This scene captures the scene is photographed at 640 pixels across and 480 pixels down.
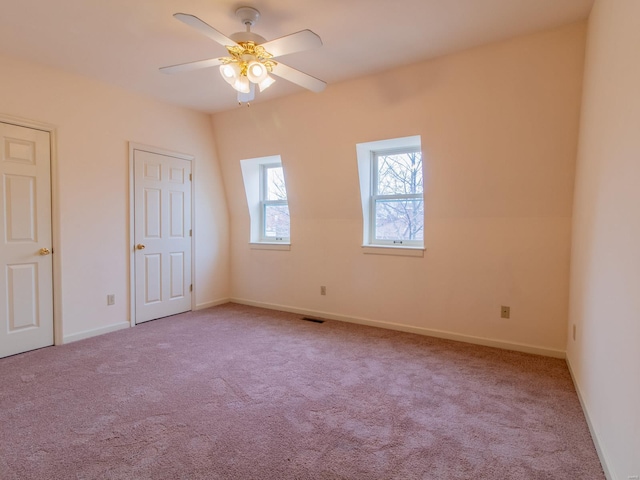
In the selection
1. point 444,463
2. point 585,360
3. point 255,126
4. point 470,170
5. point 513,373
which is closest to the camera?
point 444,463

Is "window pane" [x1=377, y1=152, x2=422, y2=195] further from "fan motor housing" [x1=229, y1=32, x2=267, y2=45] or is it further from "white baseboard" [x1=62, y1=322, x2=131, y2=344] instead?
"white baseboard" [x1=62, y1=322, x2=131, y2=344]

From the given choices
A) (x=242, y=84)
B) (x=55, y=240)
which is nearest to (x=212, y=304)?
(x=55, y=240)

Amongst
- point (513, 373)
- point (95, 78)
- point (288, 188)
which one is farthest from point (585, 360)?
point (95, 78)

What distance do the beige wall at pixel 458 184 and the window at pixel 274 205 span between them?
0.44 m

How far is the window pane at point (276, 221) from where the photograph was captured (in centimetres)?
495

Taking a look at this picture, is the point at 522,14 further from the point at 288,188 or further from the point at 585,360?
the point at 288,188

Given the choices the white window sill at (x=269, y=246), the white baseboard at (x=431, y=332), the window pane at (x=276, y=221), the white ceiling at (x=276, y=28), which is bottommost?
the white baseboard at (x=431, y=332)

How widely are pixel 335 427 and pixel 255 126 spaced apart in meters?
3.57

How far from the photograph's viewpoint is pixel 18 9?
237 cm

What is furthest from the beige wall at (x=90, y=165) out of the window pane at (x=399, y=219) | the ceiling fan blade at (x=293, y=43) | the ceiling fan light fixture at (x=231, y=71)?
the window pane at (x=399, y=219)

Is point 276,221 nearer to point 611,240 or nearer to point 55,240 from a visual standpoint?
point 55,240

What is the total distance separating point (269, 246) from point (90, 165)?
222cm

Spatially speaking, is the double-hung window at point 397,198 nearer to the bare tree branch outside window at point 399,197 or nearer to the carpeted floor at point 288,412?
the bare tree branch outside window at point 399,197

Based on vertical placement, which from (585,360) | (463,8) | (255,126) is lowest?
(585,360)
